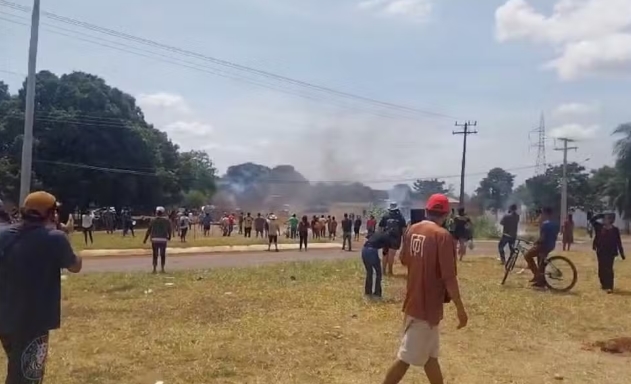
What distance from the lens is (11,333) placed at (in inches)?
191

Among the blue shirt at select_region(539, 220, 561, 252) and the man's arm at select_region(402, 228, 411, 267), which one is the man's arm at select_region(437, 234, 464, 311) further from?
the blue shirt at select_region(539, 220, 561, 252)

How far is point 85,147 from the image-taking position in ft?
174

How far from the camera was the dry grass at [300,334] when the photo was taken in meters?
7.43

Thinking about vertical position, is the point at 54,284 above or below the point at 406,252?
below

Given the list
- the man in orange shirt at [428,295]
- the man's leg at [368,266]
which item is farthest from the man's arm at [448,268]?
the man's leg at [368,266]

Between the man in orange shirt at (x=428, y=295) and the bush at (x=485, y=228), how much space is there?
41650 mm

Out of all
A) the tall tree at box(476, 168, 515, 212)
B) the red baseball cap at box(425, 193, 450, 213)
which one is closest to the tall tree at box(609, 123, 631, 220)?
the tall tree at box(476, 168, 515, 212)

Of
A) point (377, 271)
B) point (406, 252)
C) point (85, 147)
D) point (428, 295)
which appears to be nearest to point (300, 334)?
point (406, 252)

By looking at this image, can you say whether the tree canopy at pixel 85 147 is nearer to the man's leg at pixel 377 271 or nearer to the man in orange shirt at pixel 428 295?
the man's leg at pixel 377 271

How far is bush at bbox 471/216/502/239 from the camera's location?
156 feet

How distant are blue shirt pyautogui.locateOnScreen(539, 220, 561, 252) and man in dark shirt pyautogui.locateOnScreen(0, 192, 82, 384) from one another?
11763mm

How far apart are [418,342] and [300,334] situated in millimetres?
3320

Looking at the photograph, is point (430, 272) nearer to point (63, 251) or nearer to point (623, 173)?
point (63, 251)

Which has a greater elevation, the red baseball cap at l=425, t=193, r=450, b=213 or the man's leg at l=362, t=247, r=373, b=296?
the red baseball cap at l=425, t=193, r=450, b=213
